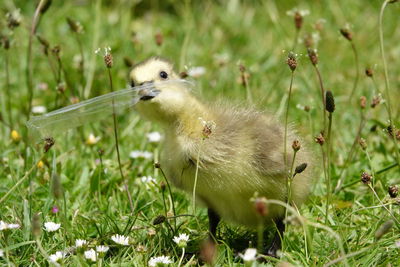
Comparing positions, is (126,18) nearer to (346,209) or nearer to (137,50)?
(137,50)

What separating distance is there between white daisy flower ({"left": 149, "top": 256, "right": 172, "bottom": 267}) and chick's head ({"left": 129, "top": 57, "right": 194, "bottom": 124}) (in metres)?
0.59

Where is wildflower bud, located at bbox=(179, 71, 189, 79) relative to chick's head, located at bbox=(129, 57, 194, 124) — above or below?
below

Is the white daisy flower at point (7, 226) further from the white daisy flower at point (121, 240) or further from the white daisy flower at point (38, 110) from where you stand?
the white daisy flower at point (38, 110)

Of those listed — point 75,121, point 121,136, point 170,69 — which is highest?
point 170,69

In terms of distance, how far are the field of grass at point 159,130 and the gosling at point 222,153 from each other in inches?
5.5

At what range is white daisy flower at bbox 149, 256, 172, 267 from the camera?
2566 mm

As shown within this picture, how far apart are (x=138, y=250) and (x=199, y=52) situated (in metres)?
2.69

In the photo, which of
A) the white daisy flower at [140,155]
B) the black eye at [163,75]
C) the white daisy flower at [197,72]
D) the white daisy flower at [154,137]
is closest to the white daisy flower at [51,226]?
the black eye at [163,75]

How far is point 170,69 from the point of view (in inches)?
120

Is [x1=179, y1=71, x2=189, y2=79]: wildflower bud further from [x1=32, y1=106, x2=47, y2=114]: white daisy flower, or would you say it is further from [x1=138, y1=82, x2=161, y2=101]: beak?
[x1=32, y1=106, x2=47, y2=114]: white daisy flower

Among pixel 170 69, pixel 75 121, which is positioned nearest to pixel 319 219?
pixel 170 69

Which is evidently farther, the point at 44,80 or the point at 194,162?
the point at 44,80

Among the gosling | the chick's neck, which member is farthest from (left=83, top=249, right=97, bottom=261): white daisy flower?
the chick's neck

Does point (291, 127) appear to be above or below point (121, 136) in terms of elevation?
above
